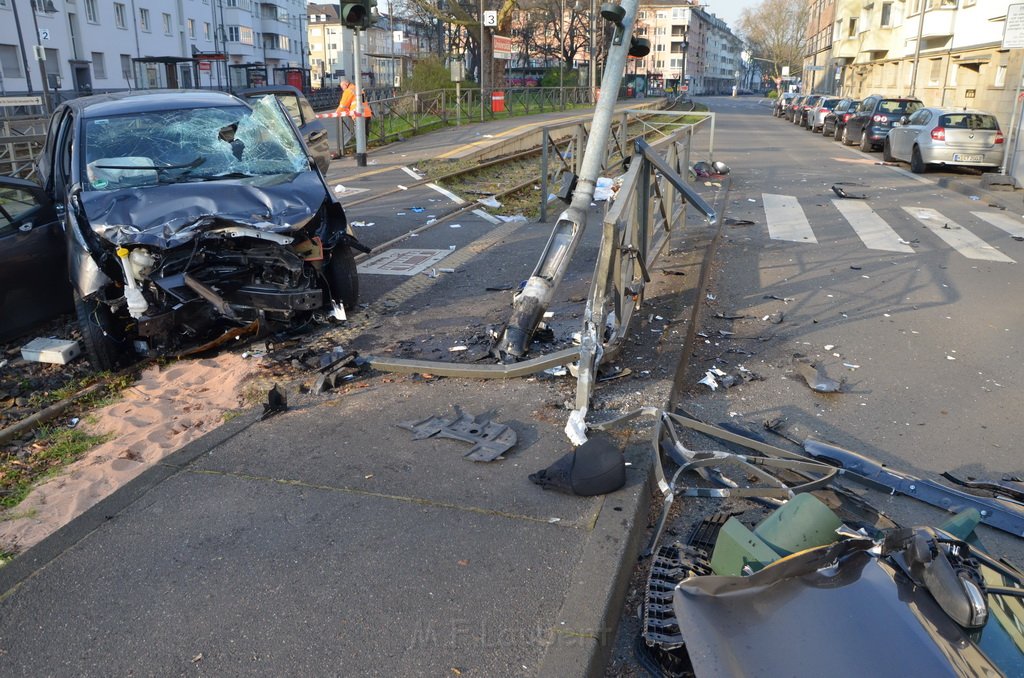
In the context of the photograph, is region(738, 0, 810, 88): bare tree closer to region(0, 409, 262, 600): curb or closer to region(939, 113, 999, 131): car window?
region(939, 113, 999, 131): car window

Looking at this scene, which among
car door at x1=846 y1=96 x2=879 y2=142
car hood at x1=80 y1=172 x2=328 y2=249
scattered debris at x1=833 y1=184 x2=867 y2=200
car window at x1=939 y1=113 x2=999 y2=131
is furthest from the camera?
car door at x1=846 y1=96 x2=879 y2=142

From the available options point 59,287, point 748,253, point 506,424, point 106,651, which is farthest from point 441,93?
point 106,651

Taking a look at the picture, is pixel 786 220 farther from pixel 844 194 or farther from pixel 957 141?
pixel 957 141

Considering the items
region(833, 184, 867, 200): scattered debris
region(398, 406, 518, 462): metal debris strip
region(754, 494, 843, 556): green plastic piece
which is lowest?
region(398, 406, 518, 462): metal debris strip

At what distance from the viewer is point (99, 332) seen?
19.9 ft

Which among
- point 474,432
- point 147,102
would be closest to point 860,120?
point 147,102

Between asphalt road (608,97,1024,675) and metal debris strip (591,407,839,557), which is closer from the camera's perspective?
metal debris strip (591,407,839,557)

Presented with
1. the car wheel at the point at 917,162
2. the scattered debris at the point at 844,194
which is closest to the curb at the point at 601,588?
the scattered debris at the point at 844,194

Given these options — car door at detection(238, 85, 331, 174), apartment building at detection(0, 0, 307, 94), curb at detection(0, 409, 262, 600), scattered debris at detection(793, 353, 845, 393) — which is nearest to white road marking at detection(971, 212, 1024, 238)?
scattered debris at detection(793, 353, 845, 393)

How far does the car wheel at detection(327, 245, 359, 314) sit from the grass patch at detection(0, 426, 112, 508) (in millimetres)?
2453

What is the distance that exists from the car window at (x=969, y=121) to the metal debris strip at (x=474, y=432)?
18.6m

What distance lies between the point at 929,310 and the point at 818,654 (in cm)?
640

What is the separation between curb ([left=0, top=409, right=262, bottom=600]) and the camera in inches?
139

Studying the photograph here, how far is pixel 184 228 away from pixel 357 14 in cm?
1107
